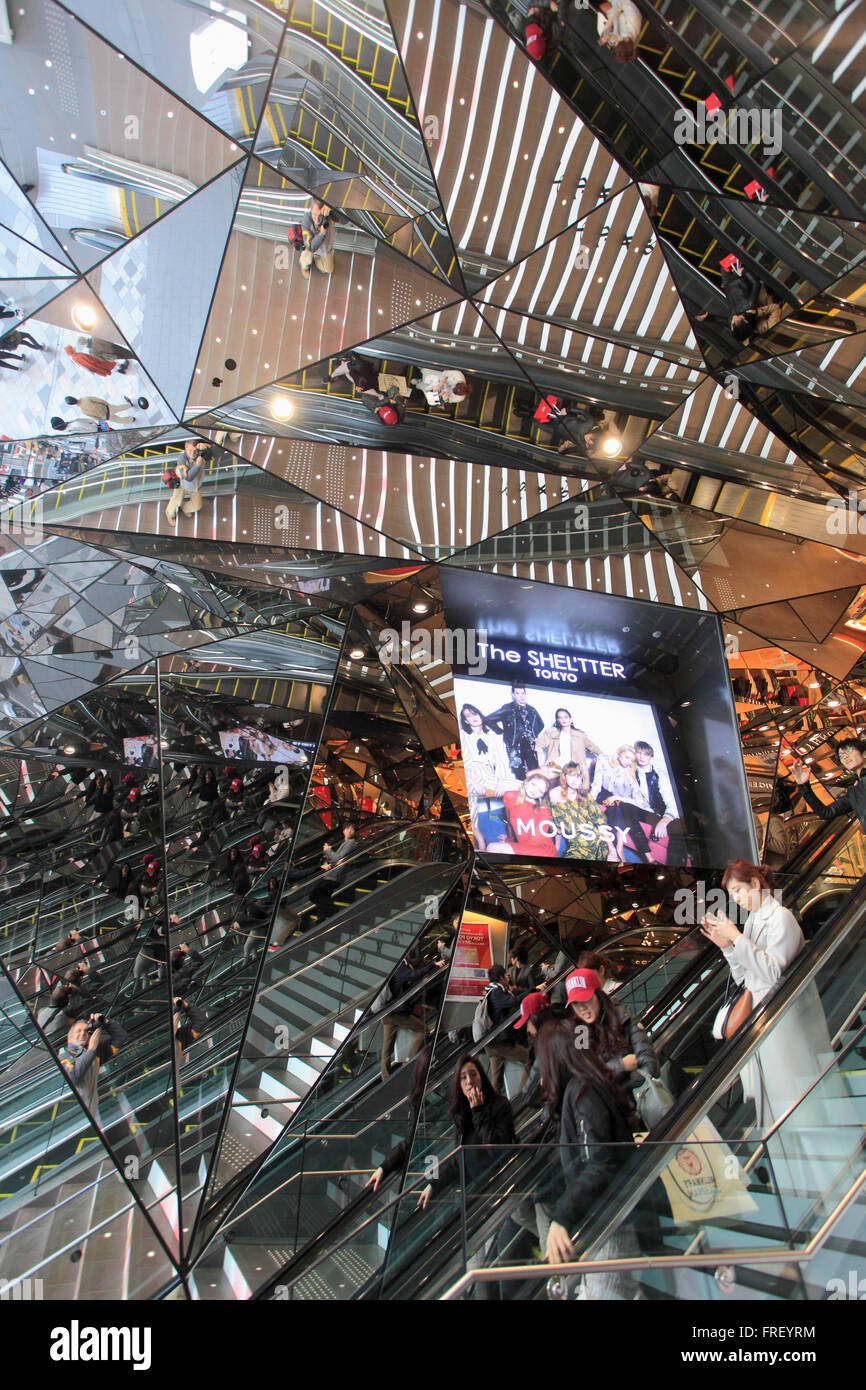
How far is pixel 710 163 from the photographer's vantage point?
7176 mm

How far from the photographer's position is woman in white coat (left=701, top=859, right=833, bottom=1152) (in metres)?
5.68

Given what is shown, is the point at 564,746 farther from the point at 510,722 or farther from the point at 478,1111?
the point at 478,1111

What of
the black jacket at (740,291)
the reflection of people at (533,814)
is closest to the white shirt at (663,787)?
the reflection of people at (533,814)

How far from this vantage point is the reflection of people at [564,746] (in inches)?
476

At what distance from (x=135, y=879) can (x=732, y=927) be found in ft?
35.6

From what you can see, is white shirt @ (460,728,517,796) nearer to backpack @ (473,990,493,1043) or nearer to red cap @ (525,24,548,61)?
backpack @ (473,990,493,1043)

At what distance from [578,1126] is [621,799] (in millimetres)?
6138

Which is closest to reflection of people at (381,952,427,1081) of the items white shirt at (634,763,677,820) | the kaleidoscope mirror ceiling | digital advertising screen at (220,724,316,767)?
the kaleidoscope mirror ceiling

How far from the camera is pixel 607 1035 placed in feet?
23.6

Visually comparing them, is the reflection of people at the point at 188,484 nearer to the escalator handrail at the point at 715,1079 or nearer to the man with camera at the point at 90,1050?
the man with camera at the point at 90,1050

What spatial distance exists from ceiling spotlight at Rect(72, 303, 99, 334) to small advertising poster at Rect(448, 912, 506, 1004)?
8556 millimetres

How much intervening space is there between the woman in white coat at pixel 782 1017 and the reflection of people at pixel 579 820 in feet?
13.6

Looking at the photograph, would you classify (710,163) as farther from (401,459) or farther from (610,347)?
(401,459)

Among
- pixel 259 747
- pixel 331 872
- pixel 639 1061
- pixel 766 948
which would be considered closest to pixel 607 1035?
pixel 639 1061
